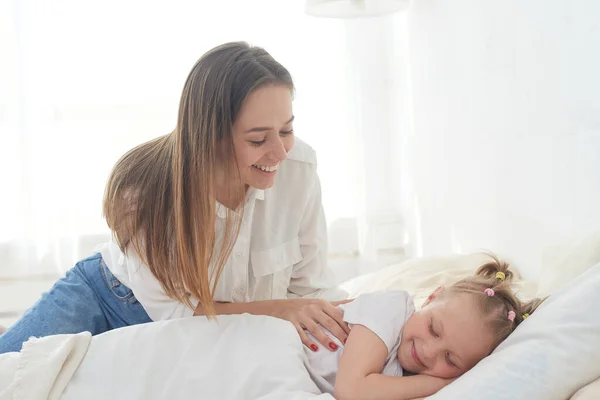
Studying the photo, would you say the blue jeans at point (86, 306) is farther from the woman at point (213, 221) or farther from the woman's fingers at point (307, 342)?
the woman's fingers at point (307, 342)

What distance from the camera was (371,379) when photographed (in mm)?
1343

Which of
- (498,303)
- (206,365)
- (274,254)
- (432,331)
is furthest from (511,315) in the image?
(274,254)

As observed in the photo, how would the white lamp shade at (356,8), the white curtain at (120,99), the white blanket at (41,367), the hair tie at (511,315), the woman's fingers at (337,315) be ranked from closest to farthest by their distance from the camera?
the white blanket at (41,367) → the hair tie at (511,315) → the woman's fingers at (337,315) → the white lamp shade at (356,8) → the white curtain at (120,99)

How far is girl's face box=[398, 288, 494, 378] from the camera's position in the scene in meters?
1.40

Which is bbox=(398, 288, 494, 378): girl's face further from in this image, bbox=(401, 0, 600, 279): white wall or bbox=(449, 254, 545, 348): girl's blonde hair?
bbox=(401, 0, 600, 279): white wall

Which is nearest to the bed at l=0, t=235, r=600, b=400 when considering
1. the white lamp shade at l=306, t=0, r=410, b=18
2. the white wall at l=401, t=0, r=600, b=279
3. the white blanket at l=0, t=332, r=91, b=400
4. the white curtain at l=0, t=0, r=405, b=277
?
the white blanket at l=0, t=332, r=91, b=400

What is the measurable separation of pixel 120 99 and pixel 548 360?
257cm

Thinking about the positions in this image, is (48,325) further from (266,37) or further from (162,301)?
(266,37)

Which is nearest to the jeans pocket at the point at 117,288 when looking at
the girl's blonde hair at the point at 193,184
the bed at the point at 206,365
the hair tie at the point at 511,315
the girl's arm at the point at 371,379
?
the girl's blonde hair at the point at 193,184

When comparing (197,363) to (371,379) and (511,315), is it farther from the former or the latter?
(511,315)

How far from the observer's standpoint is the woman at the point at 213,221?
5.18ft

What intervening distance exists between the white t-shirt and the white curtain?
1959 mm

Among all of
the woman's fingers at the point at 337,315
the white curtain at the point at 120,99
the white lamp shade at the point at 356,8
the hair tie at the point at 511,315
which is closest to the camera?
the hair tie at the point at 511,315

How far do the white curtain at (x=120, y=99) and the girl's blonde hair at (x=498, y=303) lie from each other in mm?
1961
